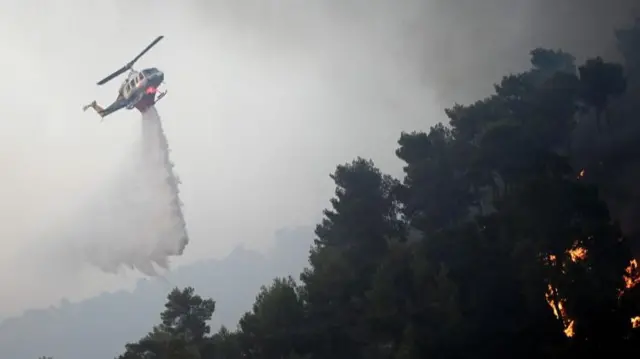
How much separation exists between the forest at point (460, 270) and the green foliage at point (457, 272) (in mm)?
107

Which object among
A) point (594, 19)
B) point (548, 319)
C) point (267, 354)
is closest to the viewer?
point (548, 319)

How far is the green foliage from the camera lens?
1359 inches

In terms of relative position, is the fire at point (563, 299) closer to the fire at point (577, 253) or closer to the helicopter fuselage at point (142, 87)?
the fire at point (577, 253)

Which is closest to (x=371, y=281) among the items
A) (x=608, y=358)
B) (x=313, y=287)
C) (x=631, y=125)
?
(x=313, y=287)

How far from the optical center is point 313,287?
4641 cm

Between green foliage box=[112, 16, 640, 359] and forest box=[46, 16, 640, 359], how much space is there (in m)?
0.11

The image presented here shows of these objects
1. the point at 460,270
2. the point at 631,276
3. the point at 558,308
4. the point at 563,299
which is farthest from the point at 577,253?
the point at 460,270

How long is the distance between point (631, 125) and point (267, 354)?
54.7 m

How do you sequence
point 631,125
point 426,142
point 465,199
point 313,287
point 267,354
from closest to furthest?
point 267,354 < point 313,287 < point 465,199 < point 426,142 < point 631,125

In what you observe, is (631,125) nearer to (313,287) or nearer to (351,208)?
(351,208)

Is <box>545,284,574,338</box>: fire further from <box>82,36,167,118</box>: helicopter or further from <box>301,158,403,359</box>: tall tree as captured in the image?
<box>82,36,167,118</box>: helicopter

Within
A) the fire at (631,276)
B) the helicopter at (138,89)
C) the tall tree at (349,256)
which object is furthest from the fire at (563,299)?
the helicopter at (138,89)

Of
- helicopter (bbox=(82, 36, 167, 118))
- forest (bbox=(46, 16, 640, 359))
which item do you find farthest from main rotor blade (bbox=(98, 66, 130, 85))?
forest (bbox=(46, 16, 640, 359))

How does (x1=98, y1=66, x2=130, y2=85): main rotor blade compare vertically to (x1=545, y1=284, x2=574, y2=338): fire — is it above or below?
above
